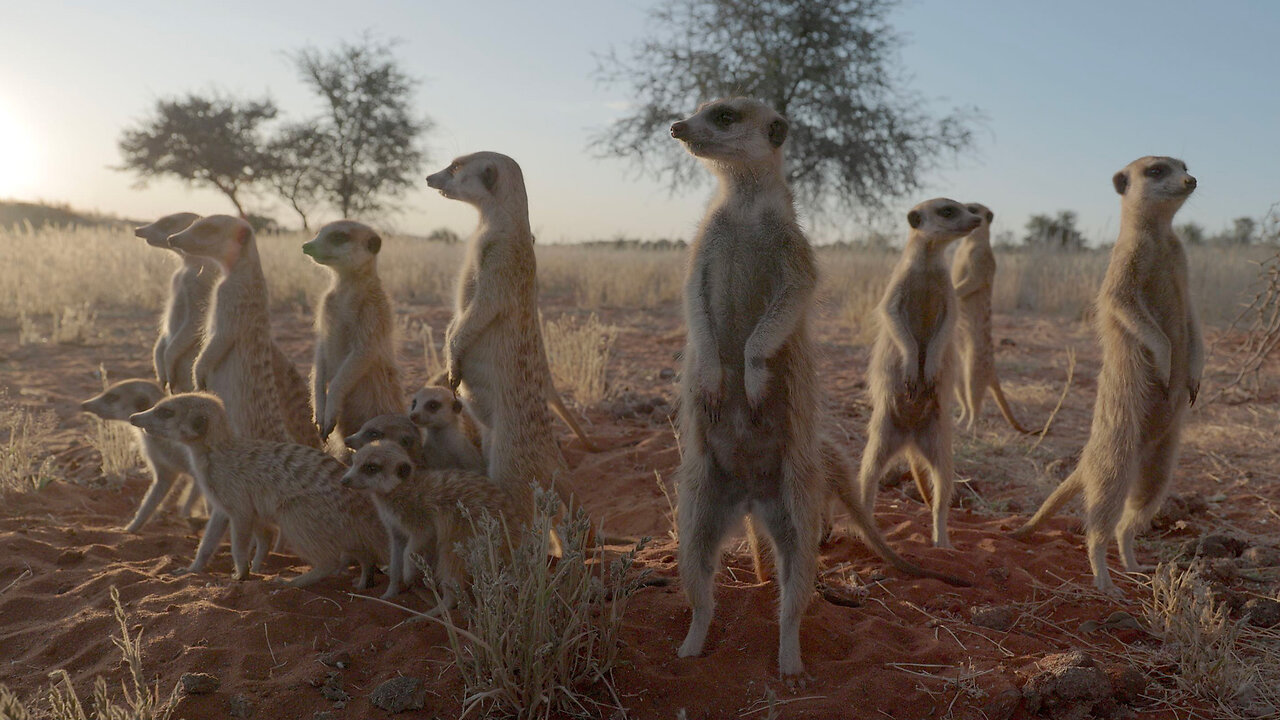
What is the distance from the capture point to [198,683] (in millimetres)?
2234

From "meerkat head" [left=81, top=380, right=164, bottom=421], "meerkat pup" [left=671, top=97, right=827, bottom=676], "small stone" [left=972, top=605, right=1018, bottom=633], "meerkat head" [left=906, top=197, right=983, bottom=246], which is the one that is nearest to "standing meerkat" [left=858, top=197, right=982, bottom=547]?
"meerkat head" [left=906, top=197, right=983, bottom=246]

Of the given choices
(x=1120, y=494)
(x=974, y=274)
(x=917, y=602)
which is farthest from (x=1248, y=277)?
(x=917, y=602)

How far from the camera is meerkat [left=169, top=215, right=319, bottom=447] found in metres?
3.73

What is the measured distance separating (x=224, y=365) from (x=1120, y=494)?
389 centimetres

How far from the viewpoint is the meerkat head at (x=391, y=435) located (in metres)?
3.27

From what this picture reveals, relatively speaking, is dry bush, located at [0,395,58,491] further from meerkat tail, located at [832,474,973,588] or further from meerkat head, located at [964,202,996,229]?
meerkat head, located at [964,202,996,229]

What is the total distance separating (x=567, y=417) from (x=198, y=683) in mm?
2596

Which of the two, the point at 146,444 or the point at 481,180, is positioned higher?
the point at 481,180

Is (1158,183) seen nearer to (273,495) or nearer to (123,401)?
(273,495)

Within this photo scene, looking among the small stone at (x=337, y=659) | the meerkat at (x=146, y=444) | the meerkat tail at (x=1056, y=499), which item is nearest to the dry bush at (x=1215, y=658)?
the meerkat tail at (x=1056, y=499)

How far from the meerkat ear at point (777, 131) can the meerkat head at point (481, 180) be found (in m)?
1.25

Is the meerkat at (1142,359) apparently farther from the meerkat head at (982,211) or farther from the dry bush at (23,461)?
the dry bush at (23,461)

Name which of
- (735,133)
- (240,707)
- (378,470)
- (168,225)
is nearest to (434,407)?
(378,470)

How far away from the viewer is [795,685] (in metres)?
2.32
